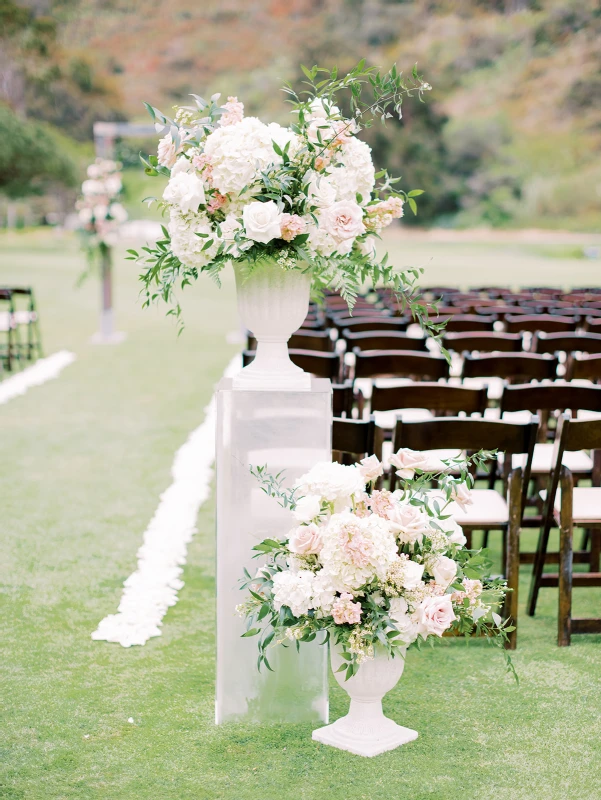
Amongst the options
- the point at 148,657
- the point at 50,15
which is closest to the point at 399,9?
the point at 50,15

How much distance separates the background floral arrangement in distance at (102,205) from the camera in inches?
535

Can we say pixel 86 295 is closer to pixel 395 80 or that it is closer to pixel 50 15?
pixel 395 80

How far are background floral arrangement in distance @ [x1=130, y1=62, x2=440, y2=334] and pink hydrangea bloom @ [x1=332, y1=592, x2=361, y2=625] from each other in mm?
960

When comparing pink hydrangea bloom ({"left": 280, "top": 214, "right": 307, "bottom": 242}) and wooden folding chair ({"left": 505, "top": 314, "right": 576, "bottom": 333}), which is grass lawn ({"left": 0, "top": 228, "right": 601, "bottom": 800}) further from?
wooden folding chair ({"left": 505, "top": 314, "right": 576, "bottom": 333})

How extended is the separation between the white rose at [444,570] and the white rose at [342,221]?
1.06 m

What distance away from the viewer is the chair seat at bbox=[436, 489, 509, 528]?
13.8 feet

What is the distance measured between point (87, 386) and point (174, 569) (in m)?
6.28

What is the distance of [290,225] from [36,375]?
9.14 m

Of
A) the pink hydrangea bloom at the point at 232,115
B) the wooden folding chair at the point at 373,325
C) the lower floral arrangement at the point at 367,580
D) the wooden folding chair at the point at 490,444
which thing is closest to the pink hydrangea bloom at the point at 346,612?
the lower floral arrangement at the point at 367,580

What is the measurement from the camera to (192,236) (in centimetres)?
332

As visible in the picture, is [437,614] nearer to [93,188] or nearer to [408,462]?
[408,462]

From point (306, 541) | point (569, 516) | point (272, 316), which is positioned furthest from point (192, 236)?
point (569, 516)

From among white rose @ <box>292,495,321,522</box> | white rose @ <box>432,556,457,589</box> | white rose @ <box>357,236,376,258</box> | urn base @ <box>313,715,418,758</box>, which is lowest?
urn base @ <box>313,715,418,758</box>

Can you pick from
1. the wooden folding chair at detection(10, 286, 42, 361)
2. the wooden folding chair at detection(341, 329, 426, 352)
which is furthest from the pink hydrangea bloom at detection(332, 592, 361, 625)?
the wooden folding chair at detection(10, 286, 42, 361)
